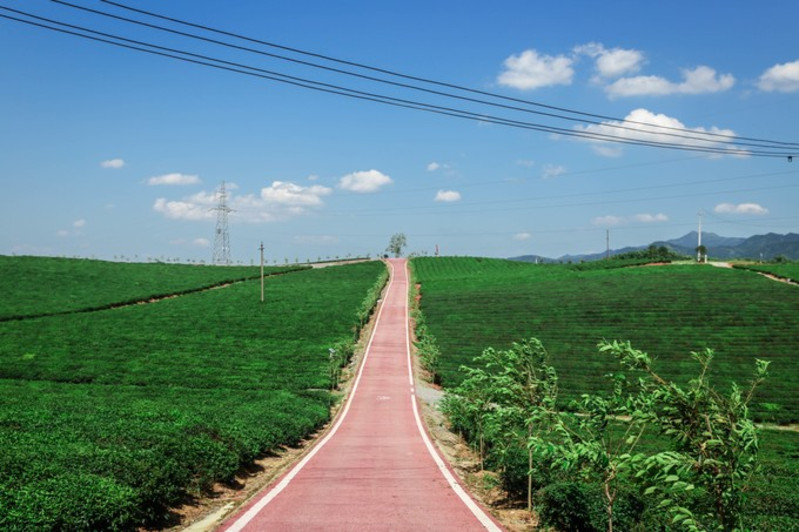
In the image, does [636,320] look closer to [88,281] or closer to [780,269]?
[780,269]

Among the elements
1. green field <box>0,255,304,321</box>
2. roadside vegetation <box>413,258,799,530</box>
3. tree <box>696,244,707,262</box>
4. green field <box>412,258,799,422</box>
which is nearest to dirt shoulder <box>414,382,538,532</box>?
roadside vegetation <box>413,258,799,530</box>

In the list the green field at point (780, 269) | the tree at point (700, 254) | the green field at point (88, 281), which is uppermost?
the tree at point (700, 254)

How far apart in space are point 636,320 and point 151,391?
44.4 m

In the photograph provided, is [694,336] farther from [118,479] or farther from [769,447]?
[118,479]

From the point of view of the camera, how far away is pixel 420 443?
20922mm

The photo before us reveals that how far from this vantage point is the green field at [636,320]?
129ft

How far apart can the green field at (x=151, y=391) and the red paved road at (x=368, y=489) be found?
1.58 m

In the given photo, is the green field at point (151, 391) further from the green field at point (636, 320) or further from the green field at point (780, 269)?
the green field at point (780, 269)

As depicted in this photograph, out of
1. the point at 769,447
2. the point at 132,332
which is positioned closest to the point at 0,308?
the point at 132,332

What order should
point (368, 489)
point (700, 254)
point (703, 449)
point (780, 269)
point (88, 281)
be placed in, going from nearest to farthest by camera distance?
point (703, 449) < point (368, 489) < point (780, 269) < point (88, 281) < point (700, 254)

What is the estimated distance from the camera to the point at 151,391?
28938 mm


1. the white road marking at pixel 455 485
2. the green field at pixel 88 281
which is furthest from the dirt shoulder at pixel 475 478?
the green field at pixel 88 281

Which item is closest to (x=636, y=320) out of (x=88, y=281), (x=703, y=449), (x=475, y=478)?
(x=475, y=478)

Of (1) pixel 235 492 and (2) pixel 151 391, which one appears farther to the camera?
(2) pixel 151 391
